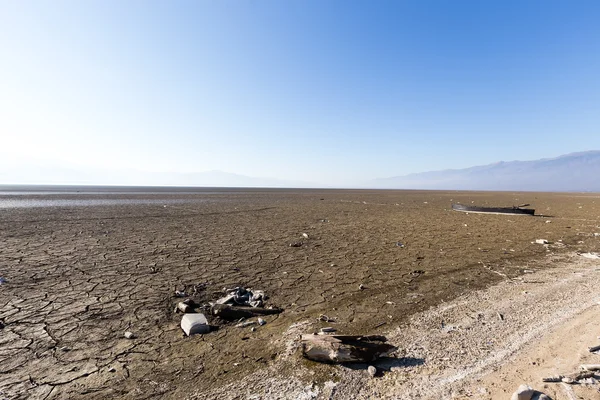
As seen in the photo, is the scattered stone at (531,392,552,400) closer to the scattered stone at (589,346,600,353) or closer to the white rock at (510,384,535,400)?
the white rock at (510,384,535,400)

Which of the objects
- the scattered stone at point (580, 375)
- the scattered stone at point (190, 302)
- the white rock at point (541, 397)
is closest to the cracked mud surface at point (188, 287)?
the scattered stone at point (190, 302)

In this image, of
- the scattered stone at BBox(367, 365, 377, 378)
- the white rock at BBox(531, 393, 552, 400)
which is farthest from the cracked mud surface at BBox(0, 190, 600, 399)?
the white rock at BBox(531, 393, 552, 400)

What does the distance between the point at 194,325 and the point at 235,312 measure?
721mm

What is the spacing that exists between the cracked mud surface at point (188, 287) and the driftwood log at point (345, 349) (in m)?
0.29

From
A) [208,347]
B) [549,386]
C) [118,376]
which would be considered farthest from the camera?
[208,347]

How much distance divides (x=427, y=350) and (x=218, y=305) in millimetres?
3234

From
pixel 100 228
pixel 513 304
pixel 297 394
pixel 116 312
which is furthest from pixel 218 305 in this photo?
pixel 100 228

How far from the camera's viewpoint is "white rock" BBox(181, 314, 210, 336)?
420 cm

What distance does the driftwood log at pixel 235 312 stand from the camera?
4.71 meters

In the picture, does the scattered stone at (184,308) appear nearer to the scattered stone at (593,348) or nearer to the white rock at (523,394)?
the white rock at (523,394)

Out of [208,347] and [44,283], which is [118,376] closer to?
[208,347]

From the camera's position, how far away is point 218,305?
4859mm

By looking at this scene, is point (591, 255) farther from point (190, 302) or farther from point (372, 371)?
point (190, 302)

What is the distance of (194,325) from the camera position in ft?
13.8
